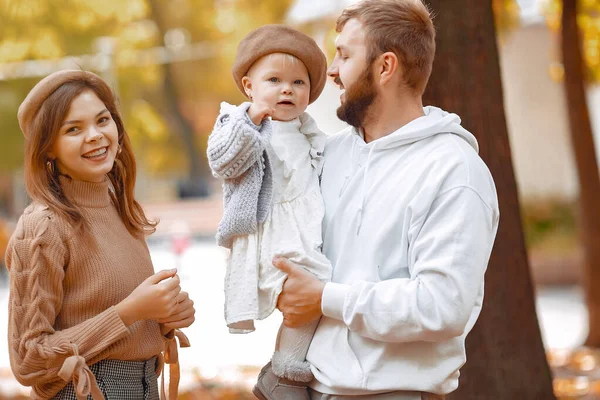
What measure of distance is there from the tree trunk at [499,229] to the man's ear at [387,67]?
185 centimetres

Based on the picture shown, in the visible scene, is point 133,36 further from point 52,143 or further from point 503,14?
point 52,143

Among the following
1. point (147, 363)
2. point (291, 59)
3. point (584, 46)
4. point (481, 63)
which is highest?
point (584, 46)

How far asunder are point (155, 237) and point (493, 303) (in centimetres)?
1895

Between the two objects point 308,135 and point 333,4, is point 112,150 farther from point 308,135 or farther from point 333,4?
point 333,4

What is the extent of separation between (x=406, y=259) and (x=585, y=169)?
19.8 ft

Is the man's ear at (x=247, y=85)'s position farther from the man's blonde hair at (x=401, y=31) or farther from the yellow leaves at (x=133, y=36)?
the yellow leaves at (x=133, y=36)

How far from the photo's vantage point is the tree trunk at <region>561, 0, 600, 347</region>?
8086 mm

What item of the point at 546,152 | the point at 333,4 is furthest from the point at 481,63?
the point at 546,152

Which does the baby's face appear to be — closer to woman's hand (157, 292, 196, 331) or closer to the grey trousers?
woman's hand (157, 292, 196, 331)

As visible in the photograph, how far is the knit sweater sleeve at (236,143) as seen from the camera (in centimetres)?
276

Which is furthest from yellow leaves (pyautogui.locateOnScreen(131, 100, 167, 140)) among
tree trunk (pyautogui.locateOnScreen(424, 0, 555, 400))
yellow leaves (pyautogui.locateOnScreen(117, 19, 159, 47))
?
tree trunk (pyautogui.locateOnScreen(424, 0, 555, 400))

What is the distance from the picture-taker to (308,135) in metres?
3.04

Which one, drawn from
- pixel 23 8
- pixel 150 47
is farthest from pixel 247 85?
pixel 150 47

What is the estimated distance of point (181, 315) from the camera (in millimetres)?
2951
